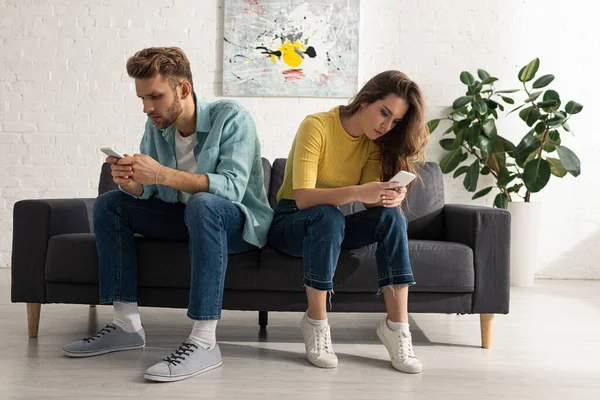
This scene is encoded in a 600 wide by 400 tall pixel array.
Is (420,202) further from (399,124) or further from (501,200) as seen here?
(501,200)

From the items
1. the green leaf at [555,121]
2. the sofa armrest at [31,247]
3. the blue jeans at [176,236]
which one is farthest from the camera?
the green leaf at [555,121]

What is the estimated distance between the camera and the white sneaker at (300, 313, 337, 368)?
2.26 metres

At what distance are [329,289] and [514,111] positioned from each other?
2918 millimetres

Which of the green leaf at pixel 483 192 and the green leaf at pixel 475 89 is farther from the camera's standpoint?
the green leaf at pixel 483 192

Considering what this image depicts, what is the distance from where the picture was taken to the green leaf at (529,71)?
4.33m


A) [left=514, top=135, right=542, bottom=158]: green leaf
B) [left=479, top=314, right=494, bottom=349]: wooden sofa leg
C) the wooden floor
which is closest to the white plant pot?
[left=514, top=135, right=542, bottom=158]: green leaf

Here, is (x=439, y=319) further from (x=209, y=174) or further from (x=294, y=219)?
(x=209, y=174)

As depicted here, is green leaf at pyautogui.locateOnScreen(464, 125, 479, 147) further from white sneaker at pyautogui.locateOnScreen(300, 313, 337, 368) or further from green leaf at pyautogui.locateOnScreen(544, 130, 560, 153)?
white sneaker at pyautogui.locateOnScreen(300, 313, 337, 368)

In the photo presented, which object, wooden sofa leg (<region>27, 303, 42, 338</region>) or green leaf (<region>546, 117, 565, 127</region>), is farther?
green leaf (<region>546, 117, 565, 127</region>)

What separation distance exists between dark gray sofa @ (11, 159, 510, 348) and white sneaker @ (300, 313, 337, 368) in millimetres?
192

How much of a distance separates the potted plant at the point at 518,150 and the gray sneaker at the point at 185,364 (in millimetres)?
2596

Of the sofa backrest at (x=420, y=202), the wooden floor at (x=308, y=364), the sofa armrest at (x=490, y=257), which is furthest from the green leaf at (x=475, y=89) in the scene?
the sofa armrest at (x=490, y=257)

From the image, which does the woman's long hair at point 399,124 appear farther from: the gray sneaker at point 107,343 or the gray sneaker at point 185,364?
the gray sneaker at point 107,343

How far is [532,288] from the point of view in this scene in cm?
430
